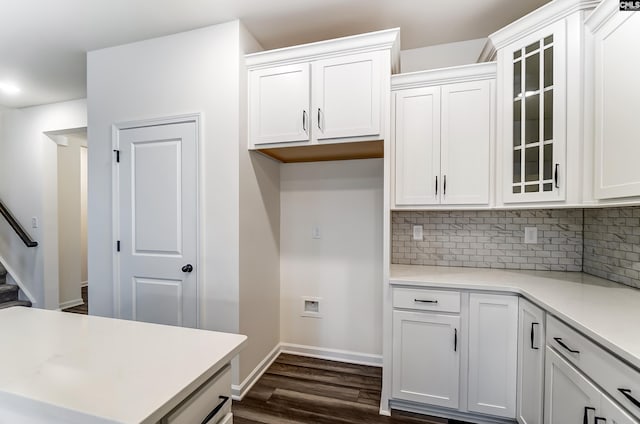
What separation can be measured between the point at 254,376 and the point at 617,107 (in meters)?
2.84

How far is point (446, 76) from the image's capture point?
2.04m

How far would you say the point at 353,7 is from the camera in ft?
6.71

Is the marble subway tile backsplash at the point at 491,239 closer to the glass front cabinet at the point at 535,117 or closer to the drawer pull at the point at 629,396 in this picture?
the glass front cabinet at the point at 535,117

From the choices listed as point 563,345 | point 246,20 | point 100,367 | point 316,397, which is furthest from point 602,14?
point 316,397

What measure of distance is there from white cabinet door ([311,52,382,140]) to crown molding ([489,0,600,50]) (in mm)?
815

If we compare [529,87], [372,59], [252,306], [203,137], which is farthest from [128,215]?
[529,87]

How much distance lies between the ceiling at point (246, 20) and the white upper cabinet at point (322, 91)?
0.24 meters

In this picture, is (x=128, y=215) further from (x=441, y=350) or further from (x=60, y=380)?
(x=441, y=350)

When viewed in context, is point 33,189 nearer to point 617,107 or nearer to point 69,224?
point 69,224

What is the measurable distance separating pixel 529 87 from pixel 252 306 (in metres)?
2.46

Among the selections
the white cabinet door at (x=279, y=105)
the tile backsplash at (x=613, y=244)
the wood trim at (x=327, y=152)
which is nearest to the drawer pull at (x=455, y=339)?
the tile backsplash at (x=613, y=244)

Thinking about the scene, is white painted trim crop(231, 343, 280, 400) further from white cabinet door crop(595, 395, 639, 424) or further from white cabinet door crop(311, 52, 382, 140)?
white cabinet door crop(595, 395, 639, 424)

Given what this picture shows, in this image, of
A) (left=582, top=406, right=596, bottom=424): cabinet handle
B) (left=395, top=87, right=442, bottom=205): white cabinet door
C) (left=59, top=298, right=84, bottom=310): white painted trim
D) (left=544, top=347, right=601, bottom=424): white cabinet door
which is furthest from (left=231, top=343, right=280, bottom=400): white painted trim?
(left=59, top=298, right=84, bottom=310): white painted trim

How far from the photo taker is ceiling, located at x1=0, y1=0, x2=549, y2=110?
6.56 feet
